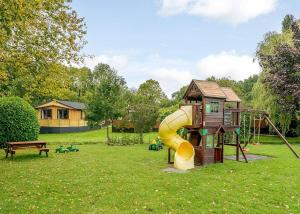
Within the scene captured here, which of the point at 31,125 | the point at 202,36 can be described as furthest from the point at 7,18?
the point at 202,36

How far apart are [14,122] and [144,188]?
485 inches

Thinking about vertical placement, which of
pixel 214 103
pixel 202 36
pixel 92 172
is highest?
pixel 202 36

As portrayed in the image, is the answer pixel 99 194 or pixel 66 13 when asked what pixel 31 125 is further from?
pixel 99 194

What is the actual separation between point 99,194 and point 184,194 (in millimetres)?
2325

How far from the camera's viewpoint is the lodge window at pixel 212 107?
43.2 ft

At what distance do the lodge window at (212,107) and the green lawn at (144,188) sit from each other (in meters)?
2.48

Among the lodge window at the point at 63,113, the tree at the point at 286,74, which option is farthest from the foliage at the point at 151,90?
the tree at the point at 286,74

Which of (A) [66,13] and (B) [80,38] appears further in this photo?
(B) [80,38]

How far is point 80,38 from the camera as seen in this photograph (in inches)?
589

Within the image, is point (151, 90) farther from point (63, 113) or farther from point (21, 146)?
point (21, 146)

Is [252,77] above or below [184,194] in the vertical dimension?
above

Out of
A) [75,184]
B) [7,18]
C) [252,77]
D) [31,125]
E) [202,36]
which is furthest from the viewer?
[252,77]

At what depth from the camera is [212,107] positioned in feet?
43.9

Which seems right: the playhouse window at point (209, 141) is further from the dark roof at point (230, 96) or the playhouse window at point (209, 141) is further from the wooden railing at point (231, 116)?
the dark roof at point (230, 96)
